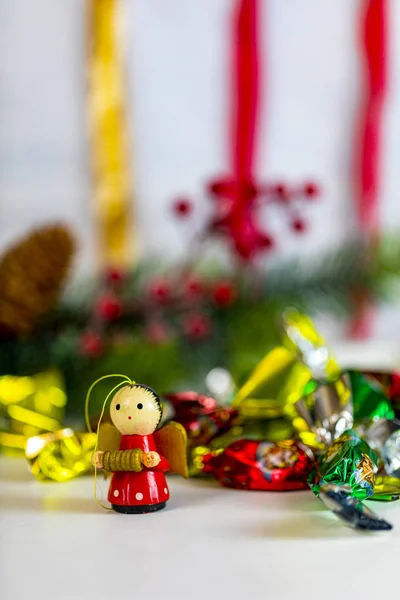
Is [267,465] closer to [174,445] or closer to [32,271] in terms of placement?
[174,445]

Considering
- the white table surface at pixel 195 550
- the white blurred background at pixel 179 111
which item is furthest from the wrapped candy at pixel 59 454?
the white blurred background at pixel 179 111

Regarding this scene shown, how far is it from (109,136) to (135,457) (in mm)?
764

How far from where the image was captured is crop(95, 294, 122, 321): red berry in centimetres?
66

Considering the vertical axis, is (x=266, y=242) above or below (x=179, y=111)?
below

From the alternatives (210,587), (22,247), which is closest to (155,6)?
(22,247)

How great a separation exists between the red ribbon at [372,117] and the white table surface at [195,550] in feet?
2.53

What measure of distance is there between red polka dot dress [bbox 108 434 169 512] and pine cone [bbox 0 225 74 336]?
0.69 ft

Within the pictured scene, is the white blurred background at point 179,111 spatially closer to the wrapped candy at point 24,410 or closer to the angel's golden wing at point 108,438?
the wrapped candy at point 24,410

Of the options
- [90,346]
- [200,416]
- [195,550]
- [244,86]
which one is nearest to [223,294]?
A: [90,346]

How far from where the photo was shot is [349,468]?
1.19 ft

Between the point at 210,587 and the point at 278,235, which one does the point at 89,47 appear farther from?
the point at 210,587

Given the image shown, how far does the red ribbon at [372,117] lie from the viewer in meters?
1.12

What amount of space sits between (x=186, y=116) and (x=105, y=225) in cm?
19

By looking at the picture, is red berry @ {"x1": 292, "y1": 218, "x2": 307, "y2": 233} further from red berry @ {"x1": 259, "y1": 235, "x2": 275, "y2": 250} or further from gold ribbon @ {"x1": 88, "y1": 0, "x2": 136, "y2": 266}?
gold ribbon @ {"x1": 88, "y1": 0, "x2": 136, "y2": 266}
